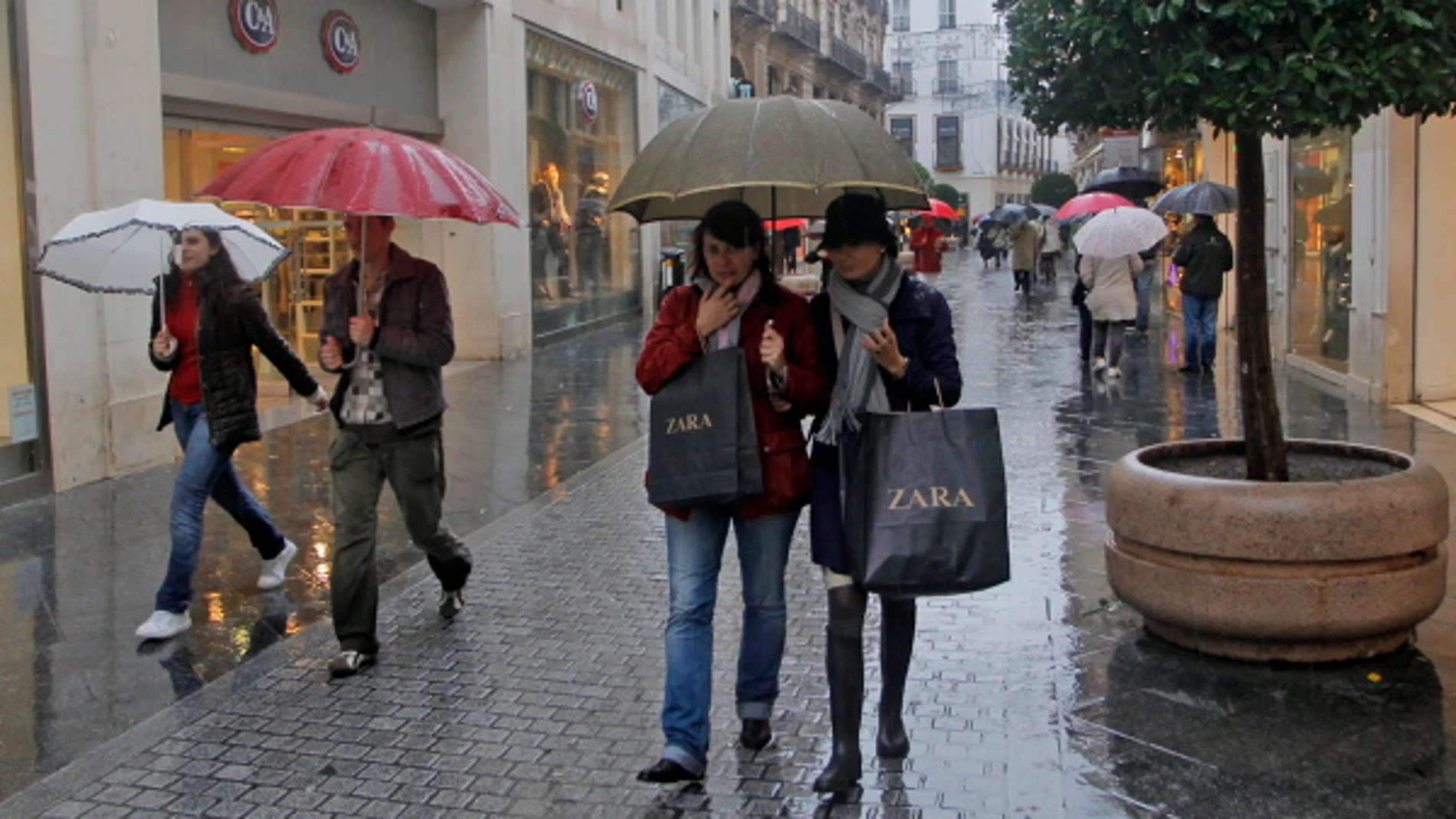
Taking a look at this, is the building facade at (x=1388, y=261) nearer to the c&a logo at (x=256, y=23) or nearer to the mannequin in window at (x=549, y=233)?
the c&a logo at (x=256, y=23)

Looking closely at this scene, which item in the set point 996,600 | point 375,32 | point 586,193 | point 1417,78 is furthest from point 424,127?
point 1417,78

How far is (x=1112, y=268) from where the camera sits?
14.7 meters

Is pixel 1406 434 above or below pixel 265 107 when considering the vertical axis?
below

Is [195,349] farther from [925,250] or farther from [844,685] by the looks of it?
[925,250]

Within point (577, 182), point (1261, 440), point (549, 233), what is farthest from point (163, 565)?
point (577, 182)

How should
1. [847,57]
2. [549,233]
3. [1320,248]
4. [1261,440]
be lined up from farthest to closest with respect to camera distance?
[847,57]
[549,233]
[1320,248]
[1261,440]

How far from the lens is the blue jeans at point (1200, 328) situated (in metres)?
14.7

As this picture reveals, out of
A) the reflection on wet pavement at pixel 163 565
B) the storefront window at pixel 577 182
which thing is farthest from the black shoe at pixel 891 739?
the storefront window at pixel 577 182

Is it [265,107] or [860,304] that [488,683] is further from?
[265,107]

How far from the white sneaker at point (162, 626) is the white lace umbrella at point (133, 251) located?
4.90 feet

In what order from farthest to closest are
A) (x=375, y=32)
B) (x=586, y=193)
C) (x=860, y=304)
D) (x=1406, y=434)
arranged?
(x=586, y=193), (x=375, y=32), (x=1406, y=434), (x=860, y=304)

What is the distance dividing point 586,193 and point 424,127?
599 cm

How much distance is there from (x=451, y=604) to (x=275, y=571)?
1122 millimetres

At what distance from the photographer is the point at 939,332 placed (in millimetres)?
4375
